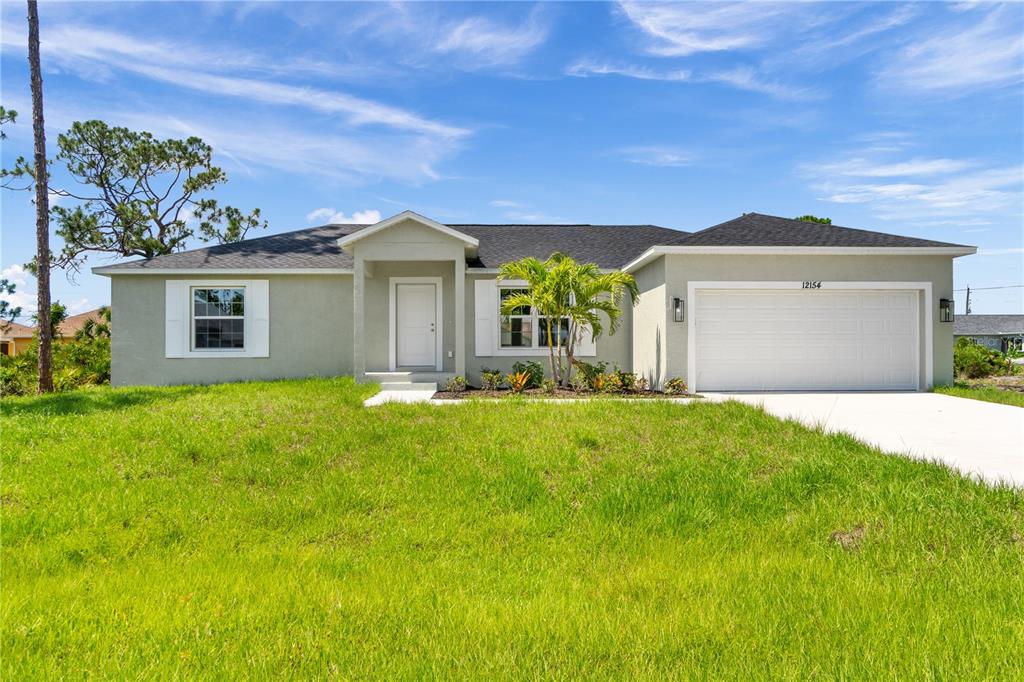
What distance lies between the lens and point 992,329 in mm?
46781

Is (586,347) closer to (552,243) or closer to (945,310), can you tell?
(552,243)

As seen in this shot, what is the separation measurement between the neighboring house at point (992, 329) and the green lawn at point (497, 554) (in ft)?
174

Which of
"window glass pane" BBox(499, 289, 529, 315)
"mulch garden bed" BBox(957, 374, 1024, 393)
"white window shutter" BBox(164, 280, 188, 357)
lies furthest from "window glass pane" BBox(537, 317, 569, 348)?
"mulch garden bed" BBox(957, 374, 1024, 393)

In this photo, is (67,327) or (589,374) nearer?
(589,374)

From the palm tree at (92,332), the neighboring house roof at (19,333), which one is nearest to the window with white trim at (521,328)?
the palm tree at (92,332)

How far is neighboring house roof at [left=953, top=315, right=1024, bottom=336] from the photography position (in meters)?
46.1

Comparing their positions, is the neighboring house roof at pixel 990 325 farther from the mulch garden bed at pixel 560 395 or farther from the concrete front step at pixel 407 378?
the concrete front step at pixel 407 378

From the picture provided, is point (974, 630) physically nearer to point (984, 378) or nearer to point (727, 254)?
point (727, 254)

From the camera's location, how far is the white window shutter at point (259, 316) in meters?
13.5

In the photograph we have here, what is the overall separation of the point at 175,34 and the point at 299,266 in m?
5.26

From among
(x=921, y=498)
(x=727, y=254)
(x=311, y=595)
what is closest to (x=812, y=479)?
(x=921, y=498)

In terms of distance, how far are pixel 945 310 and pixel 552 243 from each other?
368 inches

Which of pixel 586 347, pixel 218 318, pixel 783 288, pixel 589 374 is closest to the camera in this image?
pixel 783 288

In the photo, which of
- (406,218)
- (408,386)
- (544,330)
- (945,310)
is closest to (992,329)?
(945,310)
